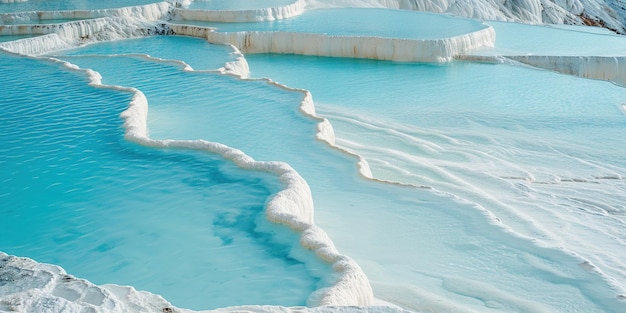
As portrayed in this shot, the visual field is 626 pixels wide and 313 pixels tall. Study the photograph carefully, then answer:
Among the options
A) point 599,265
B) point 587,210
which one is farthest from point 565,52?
point 599,265

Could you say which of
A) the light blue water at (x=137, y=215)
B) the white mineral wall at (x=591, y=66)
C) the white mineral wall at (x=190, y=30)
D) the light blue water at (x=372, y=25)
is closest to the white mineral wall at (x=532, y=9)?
the light blue water at (x=372, y=25)

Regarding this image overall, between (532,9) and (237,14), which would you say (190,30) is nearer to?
(237,14)

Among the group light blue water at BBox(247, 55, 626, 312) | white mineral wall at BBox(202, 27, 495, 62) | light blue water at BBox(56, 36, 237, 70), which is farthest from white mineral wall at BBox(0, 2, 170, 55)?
light blue water at BBox(247, 55, 626, 312)

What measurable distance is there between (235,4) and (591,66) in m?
6.49

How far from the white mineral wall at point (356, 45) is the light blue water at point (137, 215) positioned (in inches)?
202

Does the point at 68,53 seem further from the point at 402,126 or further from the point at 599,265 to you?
the point at 599,265

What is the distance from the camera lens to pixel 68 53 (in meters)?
9.99

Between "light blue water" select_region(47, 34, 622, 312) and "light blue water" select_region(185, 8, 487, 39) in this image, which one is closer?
"light blue water" select_region(47, 34, 622, 312)

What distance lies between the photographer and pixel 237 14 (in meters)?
12.2

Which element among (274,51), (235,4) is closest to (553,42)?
(274,51)

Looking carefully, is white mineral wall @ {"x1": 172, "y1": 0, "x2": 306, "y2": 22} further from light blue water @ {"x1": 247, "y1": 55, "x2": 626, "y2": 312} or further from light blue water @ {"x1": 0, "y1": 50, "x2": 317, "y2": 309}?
light blue water @ {"x1": 0, "y1": 50, "x2": 317, "y2": 309}

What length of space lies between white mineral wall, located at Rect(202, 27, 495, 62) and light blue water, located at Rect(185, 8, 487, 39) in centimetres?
28

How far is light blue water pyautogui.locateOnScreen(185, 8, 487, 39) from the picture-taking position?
11094 millimetres

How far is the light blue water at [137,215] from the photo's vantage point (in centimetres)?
338
